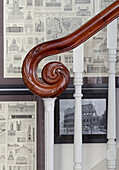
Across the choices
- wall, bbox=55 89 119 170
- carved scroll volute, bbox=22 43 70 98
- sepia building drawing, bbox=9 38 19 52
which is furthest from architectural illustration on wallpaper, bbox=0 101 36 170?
carved scroll volute, bbox=22 43 70 98

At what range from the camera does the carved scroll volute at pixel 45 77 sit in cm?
99

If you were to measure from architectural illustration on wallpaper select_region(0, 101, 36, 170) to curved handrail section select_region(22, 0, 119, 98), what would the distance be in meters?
0.34

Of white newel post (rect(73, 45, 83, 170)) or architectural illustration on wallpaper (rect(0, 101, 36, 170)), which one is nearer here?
white newel post (rect(73, 45, 83, 170))

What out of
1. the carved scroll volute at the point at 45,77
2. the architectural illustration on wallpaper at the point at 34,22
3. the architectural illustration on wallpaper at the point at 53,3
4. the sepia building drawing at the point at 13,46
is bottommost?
the carved scroll volute at the point at 45,77

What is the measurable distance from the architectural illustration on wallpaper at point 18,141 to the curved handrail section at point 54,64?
0.34 meters

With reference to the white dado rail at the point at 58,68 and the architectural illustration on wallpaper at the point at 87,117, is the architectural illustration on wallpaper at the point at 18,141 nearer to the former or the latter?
the architectural illustration on wallpaper at the point at 87,117

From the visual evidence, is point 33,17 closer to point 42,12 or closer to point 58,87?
point 42,12

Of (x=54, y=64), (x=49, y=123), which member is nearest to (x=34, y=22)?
(x=54, y=64)

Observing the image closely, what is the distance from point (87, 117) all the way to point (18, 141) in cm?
32

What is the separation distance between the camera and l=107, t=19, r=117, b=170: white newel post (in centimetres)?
108

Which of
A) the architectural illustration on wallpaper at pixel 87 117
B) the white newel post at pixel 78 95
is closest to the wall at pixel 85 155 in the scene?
the architectural illustration on wallpaper at pixel 87 117

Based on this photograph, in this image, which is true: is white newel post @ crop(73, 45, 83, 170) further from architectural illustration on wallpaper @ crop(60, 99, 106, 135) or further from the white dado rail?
architectural illustration on wallpaper @ crop(60, 99, 106, 135)

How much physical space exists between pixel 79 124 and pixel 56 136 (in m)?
0.23

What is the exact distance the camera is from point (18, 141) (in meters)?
1.33
